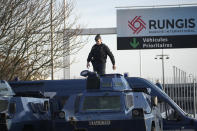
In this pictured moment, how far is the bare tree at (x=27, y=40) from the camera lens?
76.0ft

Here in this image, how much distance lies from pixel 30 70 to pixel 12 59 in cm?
99

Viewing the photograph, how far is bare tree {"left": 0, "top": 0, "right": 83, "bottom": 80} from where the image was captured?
2317cm

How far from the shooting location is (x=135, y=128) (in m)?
13.2

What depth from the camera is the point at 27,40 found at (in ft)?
76.9

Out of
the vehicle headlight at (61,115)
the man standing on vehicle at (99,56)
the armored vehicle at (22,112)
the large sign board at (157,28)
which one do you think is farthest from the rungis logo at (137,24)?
the vehicle headlight at (61,115)

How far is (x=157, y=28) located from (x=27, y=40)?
415 inches

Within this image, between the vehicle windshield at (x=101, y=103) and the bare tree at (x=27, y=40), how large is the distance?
9300 millimetres

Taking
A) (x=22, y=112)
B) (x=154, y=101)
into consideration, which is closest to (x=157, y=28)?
(x=154, y=101)

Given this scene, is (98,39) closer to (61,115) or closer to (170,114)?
(170,114)

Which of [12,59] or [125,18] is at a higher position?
[125,18]

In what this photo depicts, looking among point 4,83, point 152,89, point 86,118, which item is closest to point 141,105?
point 86,118

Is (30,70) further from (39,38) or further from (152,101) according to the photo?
(152,101)

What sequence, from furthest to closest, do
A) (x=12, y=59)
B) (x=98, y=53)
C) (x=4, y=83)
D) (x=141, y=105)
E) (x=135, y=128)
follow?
(x=12, y=59) → (x=98, y=53) → (x=4, y=83) → (x=141, y=105) → (x=135, y=128)

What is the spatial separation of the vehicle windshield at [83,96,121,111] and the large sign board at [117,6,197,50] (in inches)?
658
